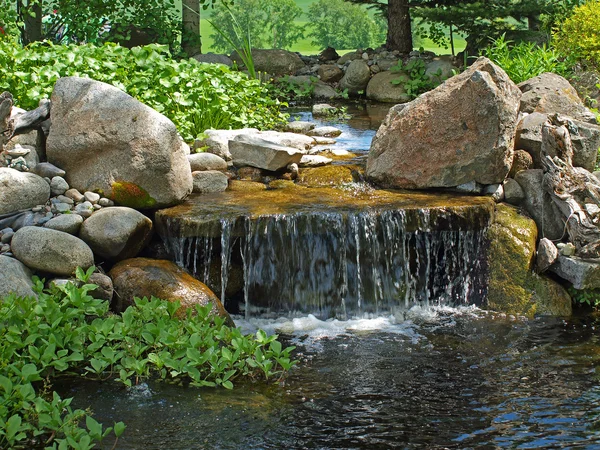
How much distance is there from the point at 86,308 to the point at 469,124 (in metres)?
4.19

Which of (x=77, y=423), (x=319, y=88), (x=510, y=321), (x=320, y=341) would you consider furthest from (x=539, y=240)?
(x=319, y=88)

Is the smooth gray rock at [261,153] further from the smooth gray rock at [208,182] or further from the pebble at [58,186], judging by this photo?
the pebble at [58,186]

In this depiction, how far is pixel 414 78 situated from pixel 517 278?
9.44m

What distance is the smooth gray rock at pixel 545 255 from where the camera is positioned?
290 inches

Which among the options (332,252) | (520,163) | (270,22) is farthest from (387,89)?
(270,22)

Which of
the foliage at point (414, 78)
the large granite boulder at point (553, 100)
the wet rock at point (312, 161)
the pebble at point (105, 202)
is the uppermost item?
the foliage at point (414, 78)

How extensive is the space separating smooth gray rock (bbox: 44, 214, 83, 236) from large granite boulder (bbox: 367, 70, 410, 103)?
9.96 metres

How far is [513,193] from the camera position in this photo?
26.2ft

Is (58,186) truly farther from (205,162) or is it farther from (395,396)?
(395,396)

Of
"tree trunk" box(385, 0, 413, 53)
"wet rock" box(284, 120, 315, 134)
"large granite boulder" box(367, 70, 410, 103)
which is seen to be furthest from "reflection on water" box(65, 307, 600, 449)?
"tree trunk" box(385, 0, 413, 53)

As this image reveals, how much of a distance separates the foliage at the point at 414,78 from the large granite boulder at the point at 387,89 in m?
0.08

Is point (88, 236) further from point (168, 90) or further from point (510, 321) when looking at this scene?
point (510, 321)

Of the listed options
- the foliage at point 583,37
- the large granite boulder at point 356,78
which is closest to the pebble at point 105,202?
the foliage at point 583,37

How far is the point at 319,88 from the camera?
1638cm
